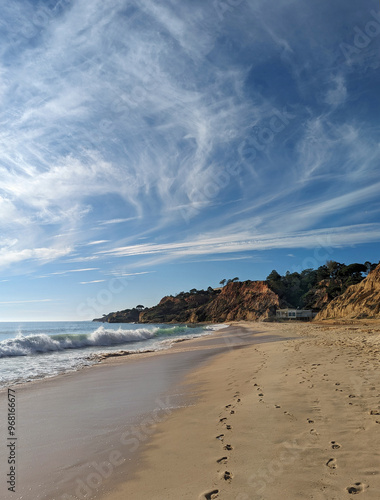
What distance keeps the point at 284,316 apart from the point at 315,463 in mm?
81136

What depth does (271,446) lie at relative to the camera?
14.0 ft

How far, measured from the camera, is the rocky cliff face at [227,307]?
329ft

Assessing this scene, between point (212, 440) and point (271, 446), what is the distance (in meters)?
0.98

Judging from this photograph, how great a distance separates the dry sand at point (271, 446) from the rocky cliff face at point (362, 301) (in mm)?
39356

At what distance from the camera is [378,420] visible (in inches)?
186

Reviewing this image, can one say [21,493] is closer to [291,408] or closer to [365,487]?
[365,487]

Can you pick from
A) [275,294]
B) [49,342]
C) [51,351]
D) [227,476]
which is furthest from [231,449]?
[275,294]

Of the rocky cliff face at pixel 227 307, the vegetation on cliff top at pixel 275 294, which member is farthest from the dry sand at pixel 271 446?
the rocky cliff face at pixel 227 307

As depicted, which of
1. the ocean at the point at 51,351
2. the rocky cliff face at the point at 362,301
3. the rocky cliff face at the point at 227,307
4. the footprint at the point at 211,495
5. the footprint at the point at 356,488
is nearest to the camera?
the footprint at the point at 356,488

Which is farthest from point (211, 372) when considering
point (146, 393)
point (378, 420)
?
point (378, 420)

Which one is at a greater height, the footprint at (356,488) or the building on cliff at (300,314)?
the footprint at (356,488)

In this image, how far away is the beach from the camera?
350 centimetres

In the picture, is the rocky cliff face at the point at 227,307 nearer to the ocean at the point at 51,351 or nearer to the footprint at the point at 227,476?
the ocean at the point at 51,351

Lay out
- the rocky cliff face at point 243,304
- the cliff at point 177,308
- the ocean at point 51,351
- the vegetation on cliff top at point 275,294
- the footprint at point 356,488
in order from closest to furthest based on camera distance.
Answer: the footprint at point 356,488 < the ocean at point 51,351 < the vegetation on cliff top at point 275,294 < the rocky cliff face at point 243,304 < the cliff at point 177,308
